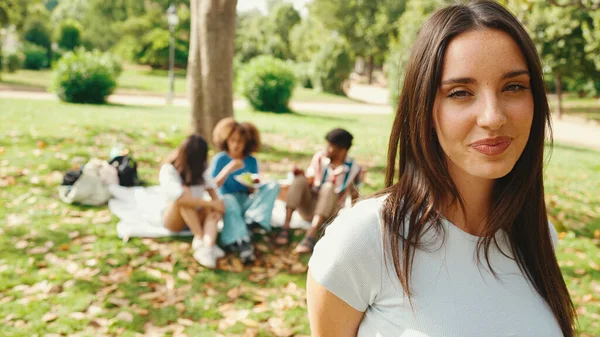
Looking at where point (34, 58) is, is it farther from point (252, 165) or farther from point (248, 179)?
point (248, 179)

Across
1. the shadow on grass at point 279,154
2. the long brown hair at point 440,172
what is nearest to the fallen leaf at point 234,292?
the long brown hair at point 440,172

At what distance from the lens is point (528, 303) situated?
1.43 m

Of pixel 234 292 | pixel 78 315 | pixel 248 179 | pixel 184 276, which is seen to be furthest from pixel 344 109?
pixel 78 315

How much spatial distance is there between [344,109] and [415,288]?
2219 centimetres

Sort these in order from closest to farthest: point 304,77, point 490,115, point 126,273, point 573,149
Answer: point 490,115 → point 126,273 → point 573,149 → point 304,77

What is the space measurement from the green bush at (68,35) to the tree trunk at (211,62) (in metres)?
32.9

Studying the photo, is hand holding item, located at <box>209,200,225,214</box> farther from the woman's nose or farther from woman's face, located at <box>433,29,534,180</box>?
the woman's nose

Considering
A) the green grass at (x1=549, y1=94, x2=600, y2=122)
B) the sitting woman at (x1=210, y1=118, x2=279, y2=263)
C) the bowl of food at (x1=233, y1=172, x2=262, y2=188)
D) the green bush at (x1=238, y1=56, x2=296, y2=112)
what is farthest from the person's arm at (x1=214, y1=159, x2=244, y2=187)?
the green grass at (x1=549, y1=94, x2=600, y2=122)

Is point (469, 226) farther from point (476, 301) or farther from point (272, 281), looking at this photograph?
point (272, 281)

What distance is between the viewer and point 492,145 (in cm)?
131

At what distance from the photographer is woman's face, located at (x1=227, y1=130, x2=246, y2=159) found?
5785 mm

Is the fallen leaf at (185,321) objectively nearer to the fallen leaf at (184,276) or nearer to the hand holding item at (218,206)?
the fallen leaf at (184,276)

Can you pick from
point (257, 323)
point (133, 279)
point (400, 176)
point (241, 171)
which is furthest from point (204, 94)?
point (400, 176)

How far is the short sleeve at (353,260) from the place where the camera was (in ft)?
4.21
